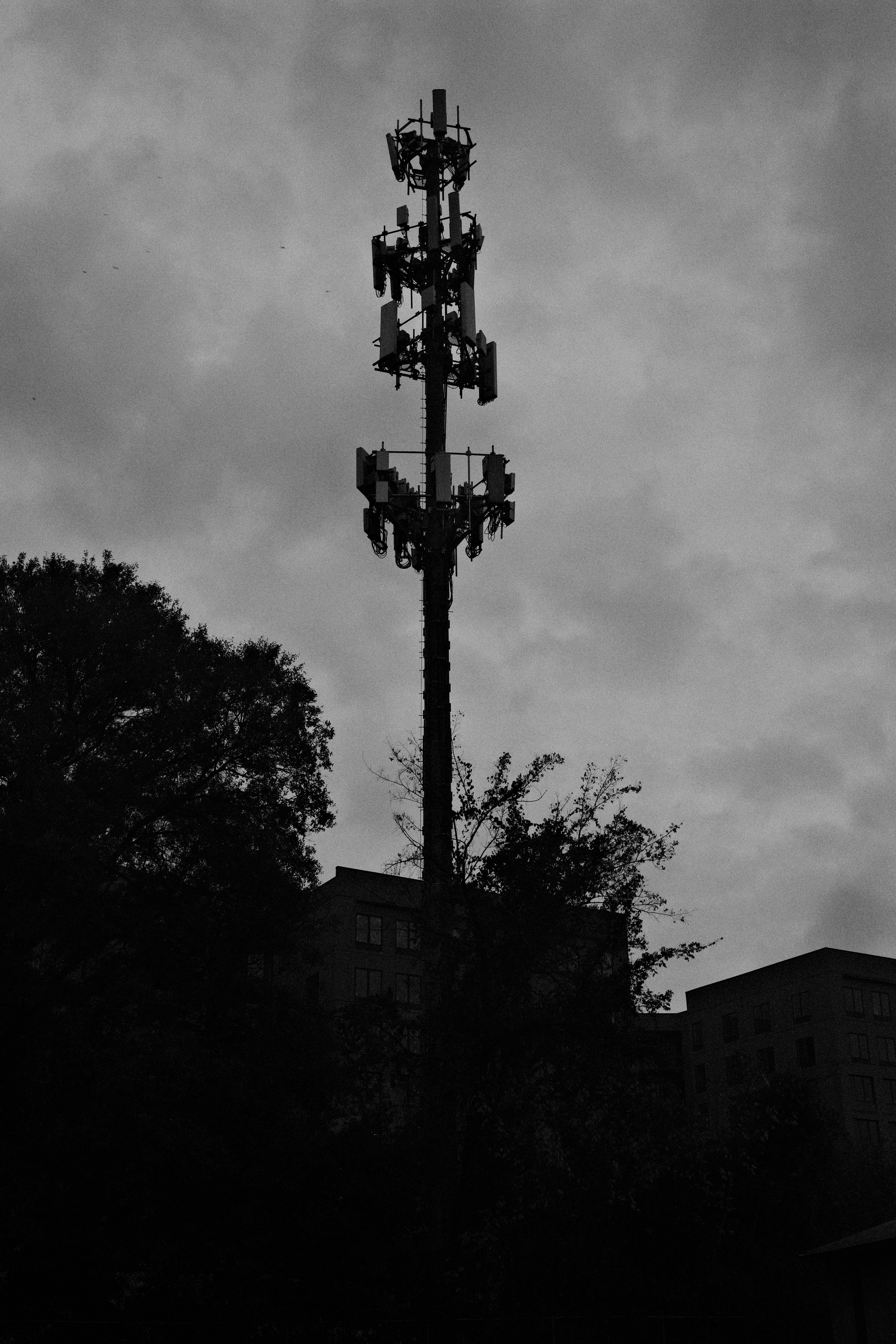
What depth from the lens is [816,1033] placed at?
91.2 meters

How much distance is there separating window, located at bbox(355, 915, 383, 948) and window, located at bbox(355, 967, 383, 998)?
1.60 m

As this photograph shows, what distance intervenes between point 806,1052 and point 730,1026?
6641 millimetres

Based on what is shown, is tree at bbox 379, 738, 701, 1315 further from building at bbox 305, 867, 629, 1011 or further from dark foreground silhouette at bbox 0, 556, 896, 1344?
building at bbox 305, 867, 629, 1011

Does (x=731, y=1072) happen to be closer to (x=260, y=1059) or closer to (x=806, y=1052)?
(x=806, y=1052)

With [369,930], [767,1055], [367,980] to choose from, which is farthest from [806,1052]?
[369,930]

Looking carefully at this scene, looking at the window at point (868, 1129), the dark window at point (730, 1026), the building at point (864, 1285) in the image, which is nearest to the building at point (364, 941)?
the dark window at point (730, 1026)

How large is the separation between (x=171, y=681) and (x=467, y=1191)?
44.0 ft

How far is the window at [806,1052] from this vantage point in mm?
90938

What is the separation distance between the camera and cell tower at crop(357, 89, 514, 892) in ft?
156

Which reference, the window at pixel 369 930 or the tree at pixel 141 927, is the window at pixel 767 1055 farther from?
the tree at pixel 141 927

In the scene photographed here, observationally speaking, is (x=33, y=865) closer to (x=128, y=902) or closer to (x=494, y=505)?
(x=128, y=902)

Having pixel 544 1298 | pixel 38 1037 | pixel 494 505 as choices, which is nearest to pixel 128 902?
pixel 38 1037

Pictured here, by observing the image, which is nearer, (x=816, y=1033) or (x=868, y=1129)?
(x=868, y=1129)

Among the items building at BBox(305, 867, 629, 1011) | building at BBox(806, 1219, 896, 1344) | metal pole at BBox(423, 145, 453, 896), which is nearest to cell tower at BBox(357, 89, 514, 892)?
metal pole at BBox(423, 145, 453, 896)
